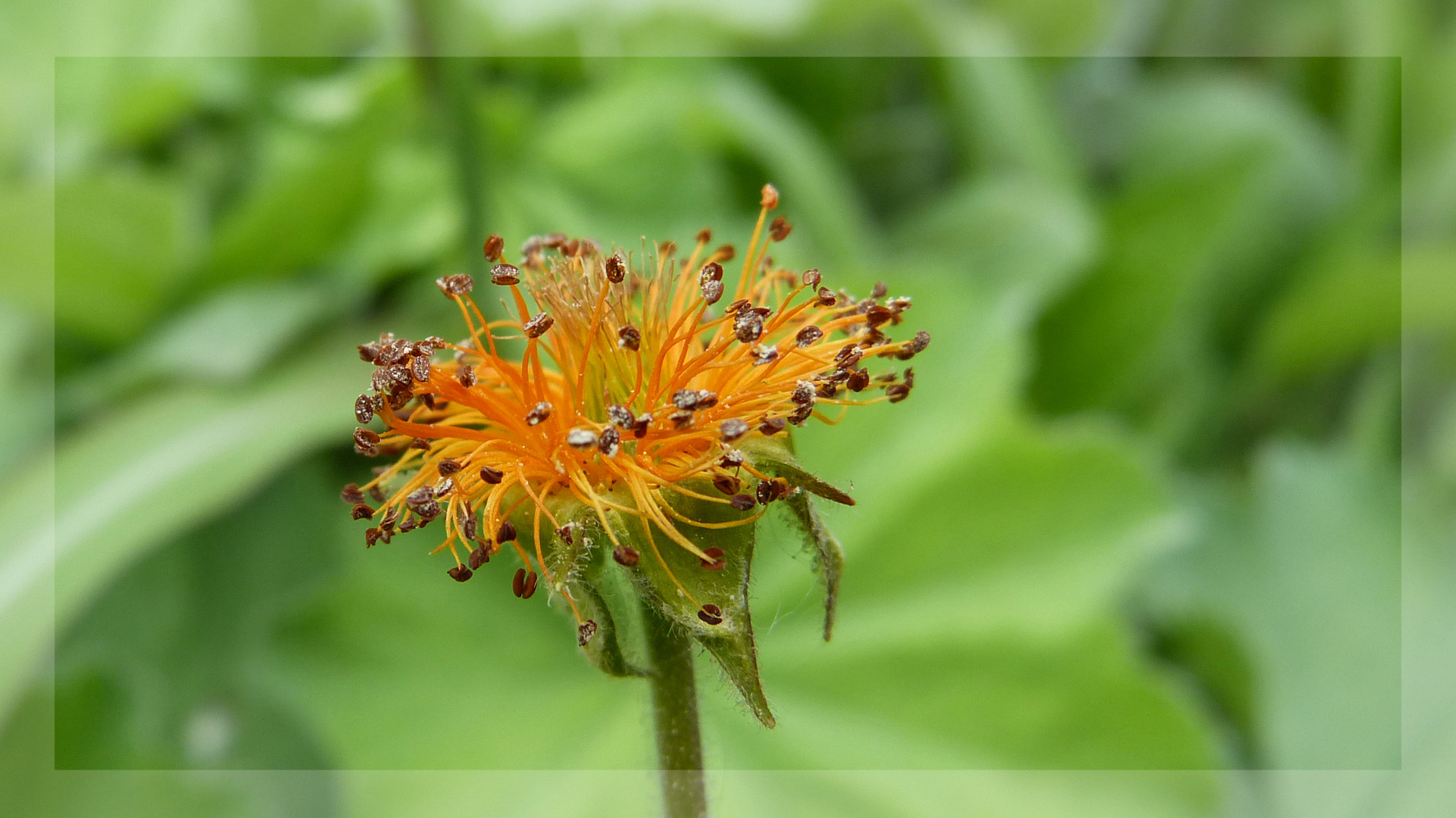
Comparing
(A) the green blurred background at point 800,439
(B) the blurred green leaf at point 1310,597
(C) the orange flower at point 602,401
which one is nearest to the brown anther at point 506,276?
(C) the orange flower at point 602,401

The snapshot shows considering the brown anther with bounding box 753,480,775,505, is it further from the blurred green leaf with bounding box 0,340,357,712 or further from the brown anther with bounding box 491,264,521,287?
the blurred green leaf with bounding box 0,340,357,712

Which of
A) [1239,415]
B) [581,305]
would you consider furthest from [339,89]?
[1239,415]

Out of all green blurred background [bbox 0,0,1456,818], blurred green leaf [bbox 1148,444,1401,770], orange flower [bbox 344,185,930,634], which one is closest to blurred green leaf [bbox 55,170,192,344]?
green blurred background [bbox 0,0,1456,818]

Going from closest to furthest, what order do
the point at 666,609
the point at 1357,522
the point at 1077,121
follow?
the point at 666,609
the point at 1357,522
the point at 1077,121

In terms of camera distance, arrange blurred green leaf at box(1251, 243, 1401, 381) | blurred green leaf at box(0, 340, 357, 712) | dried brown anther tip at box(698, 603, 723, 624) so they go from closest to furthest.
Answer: dried brown anther tip at box(698, 603, 723, 624)
blurred green leaf at box(0, 340, 357, 712)
blurred green leaf at box(1251, 243, 1401, 381)

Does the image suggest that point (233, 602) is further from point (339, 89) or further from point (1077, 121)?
point (1077, 121)

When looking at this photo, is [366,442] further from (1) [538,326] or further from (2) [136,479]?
(2) [136,479]

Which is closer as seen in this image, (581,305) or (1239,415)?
(581,305)

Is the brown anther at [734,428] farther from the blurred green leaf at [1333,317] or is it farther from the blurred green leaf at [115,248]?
the blurred green leaf at [1333,317]
